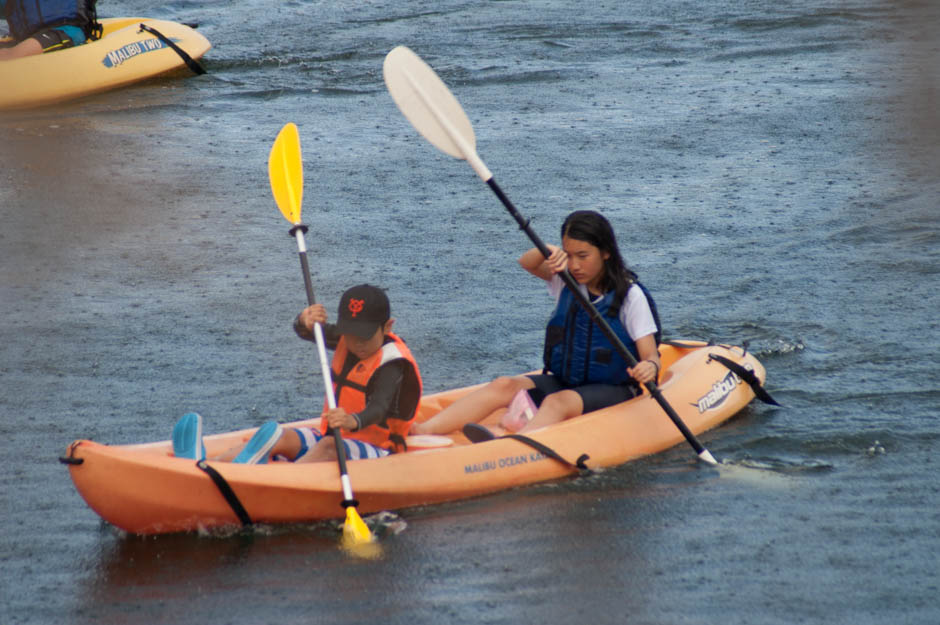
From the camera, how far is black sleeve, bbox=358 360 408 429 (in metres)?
5.20

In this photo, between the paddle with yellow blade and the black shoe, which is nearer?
the paddle with yellow blade

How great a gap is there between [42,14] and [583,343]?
8.75 meters

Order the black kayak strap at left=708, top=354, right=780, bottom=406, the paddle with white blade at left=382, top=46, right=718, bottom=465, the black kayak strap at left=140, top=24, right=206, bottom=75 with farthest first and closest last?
1. the black kayak strap at left=140, top=24, right=206, bottom=75
2. the black kayak strap at left=708, top=354, right=780, bottom=406
3. the paddle with white blade at left=382, top=46, right=718, bottom=465

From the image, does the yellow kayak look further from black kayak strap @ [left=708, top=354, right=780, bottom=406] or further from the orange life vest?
black kayak strap @ [left=708, top=354, right=780, bottom=406]

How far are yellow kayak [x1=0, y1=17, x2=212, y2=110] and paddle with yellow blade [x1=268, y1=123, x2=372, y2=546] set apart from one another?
698 centimetres

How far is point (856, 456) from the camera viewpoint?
231 inches

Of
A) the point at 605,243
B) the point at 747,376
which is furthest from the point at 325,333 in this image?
the point at 747,376

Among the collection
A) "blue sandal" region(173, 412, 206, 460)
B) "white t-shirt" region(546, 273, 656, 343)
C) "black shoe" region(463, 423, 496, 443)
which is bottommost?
"black shoe" region(463, 423, 496, 443)

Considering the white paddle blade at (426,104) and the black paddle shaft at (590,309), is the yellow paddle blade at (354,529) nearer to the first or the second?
the black paddle shaft at (590,309)

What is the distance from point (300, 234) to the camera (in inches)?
231

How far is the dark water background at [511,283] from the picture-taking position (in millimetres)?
Answer: 4789

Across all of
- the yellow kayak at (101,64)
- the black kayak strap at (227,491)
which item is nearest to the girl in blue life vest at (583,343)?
the black kayak strap at (227,491)

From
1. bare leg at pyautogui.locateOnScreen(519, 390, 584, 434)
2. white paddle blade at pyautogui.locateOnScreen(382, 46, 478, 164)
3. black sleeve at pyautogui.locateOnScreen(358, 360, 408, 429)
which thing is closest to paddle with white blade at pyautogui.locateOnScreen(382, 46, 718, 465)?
white paddle blade at pyautogui.locateOnScreen(382, 46, 478, 164)

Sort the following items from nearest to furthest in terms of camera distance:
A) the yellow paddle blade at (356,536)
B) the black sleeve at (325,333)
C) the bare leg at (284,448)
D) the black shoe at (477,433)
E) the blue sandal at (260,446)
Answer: the yellow paddle blade at (356,536), the blue sandal at (260,446), the bare leg at (284,448), the black sleeve at (325,333), the black shoe at (477,433)
